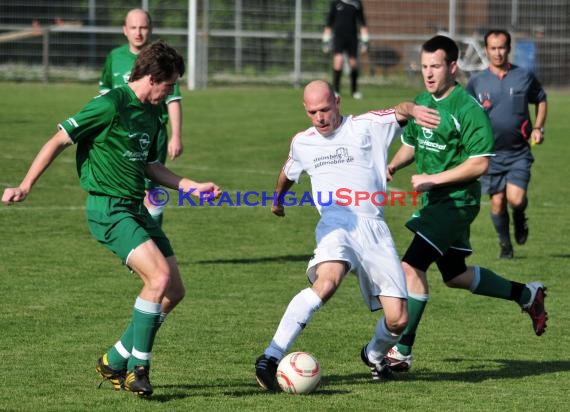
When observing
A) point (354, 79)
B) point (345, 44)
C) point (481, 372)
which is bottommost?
point (481, 372)

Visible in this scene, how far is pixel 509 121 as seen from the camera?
1252 cm

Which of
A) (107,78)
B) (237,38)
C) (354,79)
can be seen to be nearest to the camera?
(107,78)

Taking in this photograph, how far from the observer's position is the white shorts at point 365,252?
7371 millimetres

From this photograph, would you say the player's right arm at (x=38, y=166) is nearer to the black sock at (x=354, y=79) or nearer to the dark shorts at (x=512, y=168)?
the dark shorts at (x=512, y=168)

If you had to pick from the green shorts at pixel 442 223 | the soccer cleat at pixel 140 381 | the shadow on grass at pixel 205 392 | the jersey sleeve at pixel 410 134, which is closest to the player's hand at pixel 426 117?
the jersey sleeve at pixel 410 134

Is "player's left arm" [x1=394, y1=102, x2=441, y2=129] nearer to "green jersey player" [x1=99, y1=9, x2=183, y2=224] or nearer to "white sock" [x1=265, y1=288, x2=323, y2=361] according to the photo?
"white sock" [x1=265, y1=288, x2=323, y2=361]

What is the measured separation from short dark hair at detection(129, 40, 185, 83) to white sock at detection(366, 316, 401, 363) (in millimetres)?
2048

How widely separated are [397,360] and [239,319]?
6.51ft

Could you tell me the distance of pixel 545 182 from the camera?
1928cm

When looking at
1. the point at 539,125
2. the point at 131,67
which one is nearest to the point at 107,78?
the point at 131,67

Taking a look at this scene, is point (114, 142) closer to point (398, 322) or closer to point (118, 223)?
point (118, 223)

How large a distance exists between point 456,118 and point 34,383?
3211 millimetres

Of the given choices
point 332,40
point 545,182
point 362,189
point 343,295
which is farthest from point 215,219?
point 332,40

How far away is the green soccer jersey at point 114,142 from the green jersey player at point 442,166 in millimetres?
1787
